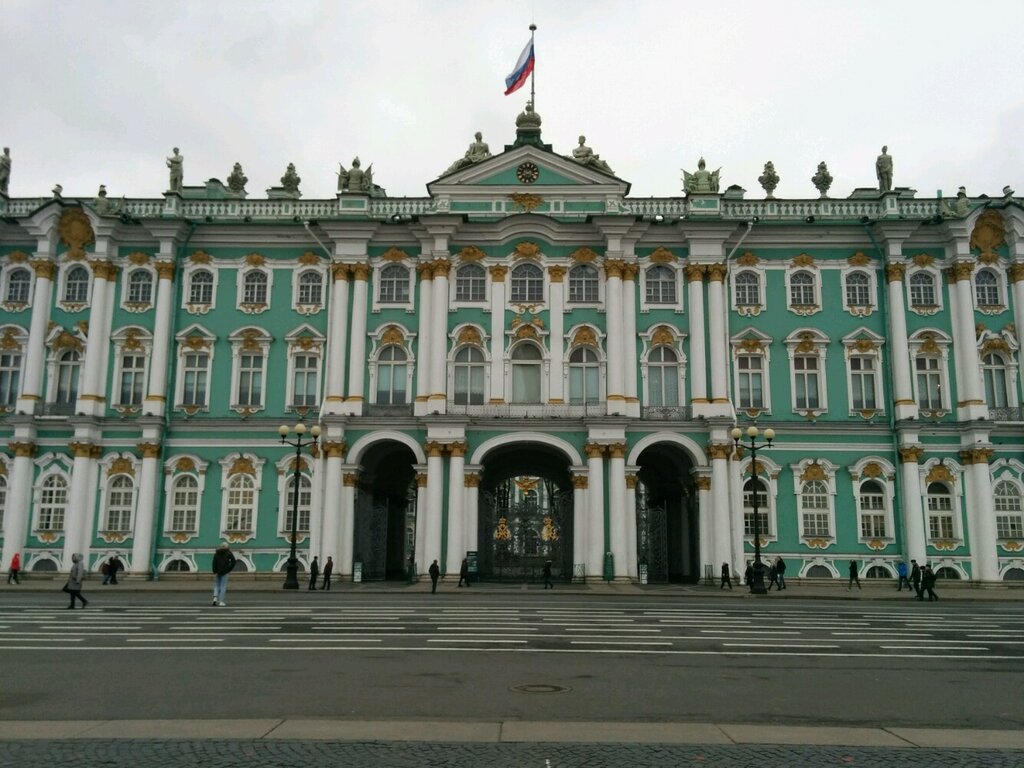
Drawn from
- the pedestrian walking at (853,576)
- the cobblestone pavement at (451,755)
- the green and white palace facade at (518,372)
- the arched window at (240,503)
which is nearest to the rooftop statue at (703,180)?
the green and white palace facade at (518,372)

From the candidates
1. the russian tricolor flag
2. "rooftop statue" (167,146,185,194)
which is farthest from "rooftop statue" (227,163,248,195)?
the russian tricolor flag

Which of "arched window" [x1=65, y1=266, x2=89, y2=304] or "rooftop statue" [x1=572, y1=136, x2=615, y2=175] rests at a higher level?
"rooftop statue" [x1=572, y1=136, x2=615, y2=175]

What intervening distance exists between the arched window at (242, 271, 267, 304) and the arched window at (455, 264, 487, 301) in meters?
9.52

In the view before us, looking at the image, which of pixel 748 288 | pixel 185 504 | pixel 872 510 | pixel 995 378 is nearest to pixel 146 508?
pixel 185 504

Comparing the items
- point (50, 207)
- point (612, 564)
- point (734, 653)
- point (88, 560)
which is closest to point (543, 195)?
point (612, 564)

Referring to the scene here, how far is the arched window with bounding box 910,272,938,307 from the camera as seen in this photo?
44969 millimetres

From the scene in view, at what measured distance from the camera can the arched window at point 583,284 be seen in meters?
45.0

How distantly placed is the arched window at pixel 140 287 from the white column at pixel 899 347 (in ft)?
116

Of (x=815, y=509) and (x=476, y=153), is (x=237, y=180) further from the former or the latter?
(x=815, y=509)

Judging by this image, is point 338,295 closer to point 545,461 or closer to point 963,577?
point 545,461

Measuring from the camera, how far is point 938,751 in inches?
368

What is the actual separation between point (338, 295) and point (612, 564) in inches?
706

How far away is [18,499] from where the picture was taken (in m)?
43.3

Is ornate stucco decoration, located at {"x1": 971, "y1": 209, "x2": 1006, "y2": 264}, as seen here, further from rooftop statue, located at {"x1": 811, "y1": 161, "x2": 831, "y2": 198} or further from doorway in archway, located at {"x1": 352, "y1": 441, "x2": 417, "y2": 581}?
doorway in archway, located at {"x1": 352, "y1": 441, "x2": 417, "y2": 581}
